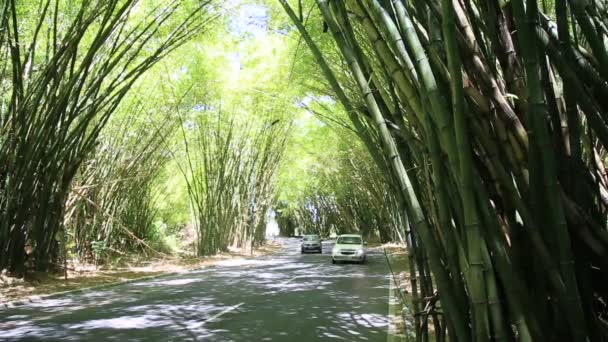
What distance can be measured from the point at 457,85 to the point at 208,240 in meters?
19.1

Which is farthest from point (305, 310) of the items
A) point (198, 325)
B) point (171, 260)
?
point (171, 260)

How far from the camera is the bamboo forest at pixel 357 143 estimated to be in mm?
1646

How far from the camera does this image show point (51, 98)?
9133 mm

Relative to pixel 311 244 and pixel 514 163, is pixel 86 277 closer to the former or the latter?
pixel 514 163

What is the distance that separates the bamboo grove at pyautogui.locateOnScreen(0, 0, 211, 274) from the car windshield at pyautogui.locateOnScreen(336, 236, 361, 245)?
9.78 meters

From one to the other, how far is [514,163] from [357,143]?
17.2 m

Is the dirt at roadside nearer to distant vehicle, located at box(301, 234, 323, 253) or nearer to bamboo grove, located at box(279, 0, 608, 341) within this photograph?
distant vehicle, located at box(301, 234, 323, 253)


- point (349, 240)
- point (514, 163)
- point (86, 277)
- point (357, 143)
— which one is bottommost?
point (86, 277)

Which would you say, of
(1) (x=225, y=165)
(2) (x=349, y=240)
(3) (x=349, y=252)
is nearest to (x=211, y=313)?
(3) (x=349, y=252)

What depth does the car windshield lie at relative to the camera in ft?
59.2

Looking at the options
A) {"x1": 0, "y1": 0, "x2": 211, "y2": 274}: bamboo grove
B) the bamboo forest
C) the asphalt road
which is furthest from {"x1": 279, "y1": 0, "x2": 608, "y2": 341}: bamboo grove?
{"x1": 0, "y1": 0, "x2": 211, "y2": 274}: bamboo grove

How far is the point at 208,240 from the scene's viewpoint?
20.0 m

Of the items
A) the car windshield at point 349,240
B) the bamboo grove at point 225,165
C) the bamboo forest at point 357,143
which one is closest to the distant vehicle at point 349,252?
the car windshield at point 349,240

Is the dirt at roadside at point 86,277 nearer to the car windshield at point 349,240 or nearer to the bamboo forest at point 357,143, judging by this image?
the bamboo forest at point 357,143
